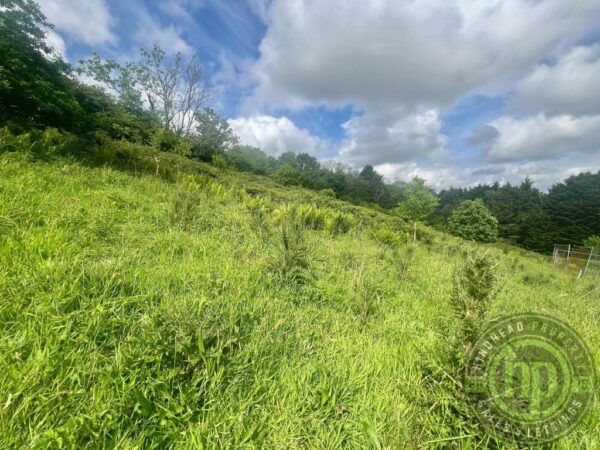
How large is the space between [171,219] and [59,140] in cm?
412

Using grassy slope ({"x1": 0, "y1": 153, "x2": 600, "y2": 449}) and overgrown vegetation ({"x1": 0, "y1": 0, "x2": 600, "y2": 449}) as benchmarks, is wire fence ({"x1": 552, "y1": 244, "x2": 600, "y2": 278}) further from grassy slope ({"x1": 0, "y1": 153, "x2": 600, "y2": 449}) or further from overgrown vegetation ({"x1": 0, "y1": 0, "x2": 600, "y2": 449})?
grassy slope ({"x1": 0, "y1": 153, "x2": 600, "y2": 449})

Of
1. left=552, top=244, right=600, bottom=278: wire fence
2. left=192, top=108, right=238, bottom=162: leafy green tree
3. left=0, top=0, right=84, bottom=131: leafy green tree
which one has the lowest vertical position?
left=552, top=244, right=600, bottom=278: wire fence

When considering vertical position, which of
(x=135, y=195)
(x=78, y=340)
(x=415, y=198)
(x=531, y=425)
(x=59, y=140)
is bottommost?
(x=531, y=425)

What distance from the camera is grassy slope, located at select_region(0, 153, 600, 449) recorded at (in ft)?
3.82

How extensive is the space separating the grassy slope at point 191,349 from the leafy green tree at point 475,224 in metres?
44.8

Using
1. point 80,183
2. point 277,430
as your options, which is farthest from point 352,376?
point 80,183

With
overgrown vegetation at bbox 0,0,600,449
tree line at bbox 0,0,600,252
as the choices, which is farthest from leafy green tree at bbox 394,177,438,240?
overgrown vegetation at bbox 0,0,600,449

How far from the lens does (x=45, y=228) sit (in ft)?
7.87

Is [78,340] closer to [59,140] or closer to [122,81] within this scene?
[59,140]

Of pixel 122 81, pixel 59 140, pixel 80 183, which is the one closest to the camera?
pixel 80 183

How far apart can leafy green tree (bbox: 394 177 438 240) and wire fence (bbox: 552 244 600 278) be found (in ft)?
72.0
